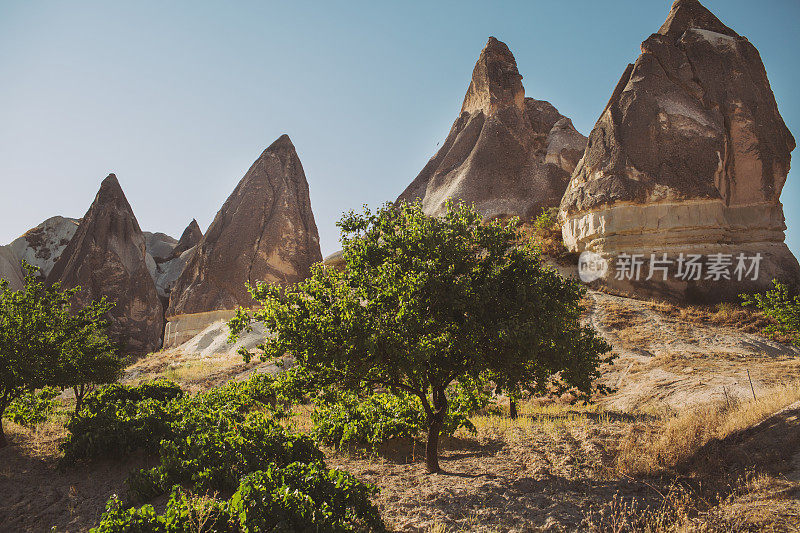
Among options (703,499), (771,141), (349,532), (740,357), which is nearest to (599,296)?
(740,357)

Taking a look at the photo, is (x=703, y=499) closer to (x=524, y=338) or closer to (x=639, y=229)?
(x=524, y=338)

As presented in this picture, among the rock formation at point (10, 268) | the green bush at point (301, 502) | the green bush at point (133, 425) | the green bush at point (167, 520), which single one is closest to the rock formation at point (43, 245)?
the rock formation at point (10, 268)

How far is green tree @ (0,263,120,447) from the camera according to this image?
10898mm

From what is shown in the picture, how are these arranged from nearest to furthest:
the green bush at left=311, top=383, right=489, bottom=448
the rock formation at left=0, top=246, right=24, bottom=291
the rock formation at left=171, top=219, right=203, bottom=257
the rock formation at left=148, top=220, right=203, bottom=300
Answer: the green bush at left=311, top=383, right=489, bottom=448
the rock formation at left=0, top=246, right=24, bottom=291
the rock formation at left=148, top=220, right=203, bottom=300
the rock formation at left=171, top=219, right=203, bottom=257

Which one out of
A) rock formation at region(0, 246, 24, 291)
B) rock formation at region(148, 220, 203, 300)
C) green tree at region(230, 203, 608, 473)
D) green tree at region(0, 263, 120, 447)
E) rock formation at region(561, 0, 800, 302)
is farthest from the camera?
rock formation at region(148, 220, 203, 300)

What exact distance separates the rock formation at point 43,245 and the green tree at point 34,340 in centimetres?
5095

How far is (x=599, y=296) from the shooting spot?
78.5 ft

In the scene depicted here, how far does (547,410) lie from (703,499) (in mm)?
8400

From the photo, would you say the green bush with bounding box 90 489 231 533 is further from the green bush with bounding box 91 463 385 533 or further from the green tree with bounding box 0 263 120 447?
the green tree with bounding box 0 263 120 447

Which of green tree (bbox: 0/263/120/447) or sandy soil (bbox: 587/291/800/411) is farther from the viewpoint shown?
sandy soil (bbox: 587/291/800/411)

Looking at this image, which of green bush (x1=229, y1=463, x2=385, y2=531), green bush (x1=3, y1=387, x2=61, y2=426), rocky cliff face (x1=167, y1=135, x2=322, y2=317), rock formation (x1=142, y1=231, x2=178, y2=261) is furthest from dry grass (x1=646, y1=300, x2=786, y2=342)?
rock formation (x1=142, y1=231, x2=178, y2=261)

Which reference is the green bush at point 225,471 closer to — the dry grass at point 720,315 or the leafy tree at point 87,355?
the leafy tree at point 87,355

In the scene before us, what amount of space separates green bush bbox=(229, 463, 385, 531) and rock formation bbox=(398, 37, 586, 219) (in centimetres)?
2914

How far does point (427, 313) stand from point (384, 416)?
9.37 feet
